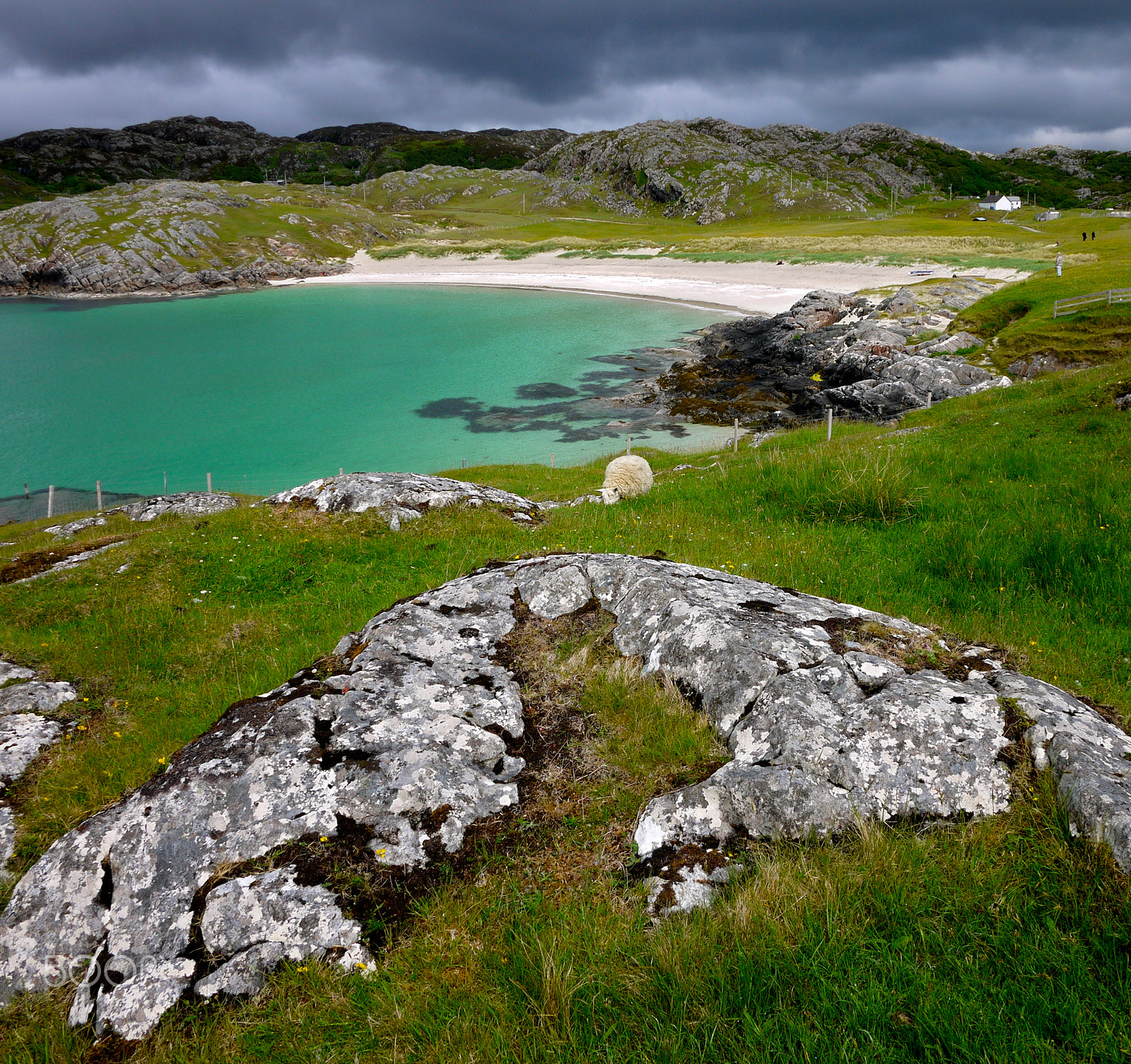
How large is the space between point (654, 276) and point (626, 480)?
337 ft

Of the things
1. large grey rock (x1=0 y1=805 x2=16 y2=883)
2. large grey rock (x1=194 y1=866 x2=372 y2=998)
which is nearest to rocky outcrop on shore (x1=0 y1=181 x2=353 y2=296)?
large grey rock (x1=0 y1=805 x2=16 y2=883)

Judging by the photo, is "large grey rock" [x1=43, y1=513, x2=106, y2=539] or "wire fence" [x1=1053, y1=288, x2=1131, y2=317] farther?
"wire fence" [x1=1053, y1=288, x2=1131, y2=317]

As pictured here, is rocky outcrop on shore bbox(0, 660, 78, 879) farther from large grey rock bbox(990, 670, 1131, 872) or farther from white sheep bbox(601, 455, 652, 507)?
white sheep bbox(601, 455, 652, 507)

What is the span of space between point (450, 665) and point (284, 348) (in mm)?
81675

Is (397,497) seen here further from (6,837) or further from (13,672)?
(6,837)

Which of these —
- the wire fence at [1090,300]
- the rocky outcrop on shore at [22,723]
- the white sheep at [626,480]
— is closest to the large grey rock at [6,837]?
the rocky outcrop on shore at [22,723]

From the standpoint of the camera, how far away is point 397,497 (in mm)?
16062

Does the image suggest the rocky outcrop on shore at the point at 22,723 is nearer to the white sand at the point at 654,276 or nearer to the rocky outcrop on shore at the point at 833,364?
the rocky outcrop on shore at the point at 833,364

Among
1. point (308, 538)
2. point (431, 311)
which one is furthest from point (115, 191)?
point (308, 538)

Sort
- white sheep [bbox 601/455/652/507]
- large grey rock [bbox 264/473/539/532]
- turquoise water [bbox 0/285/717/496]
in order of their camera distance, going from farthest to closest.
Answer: turquoise water [bbox 0/285/717/496] → white sheep [bbox 601/455/652/507] → large grey rock [bbox 264/473/539/532]

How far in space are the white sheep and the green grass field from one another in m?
3.79

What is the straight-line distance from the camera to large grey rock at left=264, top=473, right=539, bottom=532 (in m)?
15.8

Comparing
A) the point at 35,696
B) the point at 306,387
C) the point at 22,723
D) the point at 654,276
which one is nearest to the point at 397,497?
the point at 35,696

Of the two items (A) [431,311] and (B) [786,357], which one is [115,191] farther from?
(B) [786,357]
